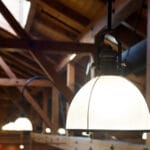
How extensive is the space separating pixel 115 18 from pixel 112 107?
10.6ft

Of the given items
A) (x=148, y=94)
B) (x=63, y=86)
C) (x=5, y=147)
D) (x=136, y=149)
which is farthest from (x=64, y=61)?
(x=5, y=147)

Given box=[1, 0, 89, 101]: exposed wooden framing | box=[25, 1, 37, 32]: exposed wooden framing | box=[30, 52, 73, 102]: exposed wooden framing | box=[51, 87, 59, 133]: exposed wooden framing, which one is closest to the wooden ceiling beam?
box=[25, 1, 37, 32]: exposed wooden framing

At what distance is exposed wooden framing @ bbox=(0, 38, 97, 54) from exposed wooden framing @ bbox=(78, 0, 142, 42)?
24cm

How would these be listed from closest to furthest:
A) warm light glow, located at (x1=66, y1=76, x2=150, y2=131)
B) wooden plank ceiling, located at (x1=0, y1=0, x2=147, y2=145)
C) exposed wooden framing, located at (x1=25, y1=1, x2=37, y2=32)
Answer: warm light glow, located at (x1=66, y1=76, x2=150, y2=131)
wooden plank ceiling, located at (x1=0, y1=0, x2=147, y2=145)
exposed wooden framing, located at (x1=25, y1=1, x2=37, y2=32)

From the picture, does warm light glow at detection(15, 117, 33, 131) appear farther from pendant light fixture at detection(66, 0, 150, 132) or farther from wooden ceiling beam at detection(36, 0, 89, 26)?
pendant light fixture at detection(66, 0, 150, 132)

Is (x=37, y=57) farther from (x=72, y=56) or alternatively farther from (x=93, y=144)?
(x=93, y=144)

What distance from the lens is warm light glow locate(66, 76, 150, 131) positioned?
Answer: 4.63 ft

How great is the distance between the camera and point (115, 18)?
4.53m

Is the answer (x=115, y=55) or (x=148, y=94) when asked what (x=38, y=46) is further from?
(x=115, y=55)

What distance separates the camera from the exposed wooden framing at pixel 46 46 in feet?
17.0

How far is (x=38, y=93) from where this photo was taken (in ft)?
48.6

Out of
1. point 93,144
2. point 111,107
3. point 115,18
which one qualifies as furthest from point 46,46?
point 111,107

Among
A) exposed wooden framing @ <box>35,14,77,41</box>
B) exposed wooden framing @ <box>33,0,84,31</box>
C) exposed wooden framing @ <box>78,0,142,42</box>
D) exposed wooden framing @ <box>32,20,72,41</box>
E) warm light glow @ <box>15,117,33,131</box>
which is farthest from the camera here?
exposed wooden framing @ <box>32,20,72,41</box>

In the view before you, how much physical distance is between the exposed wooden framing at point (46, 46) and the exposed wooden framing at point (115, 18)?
0.24m
